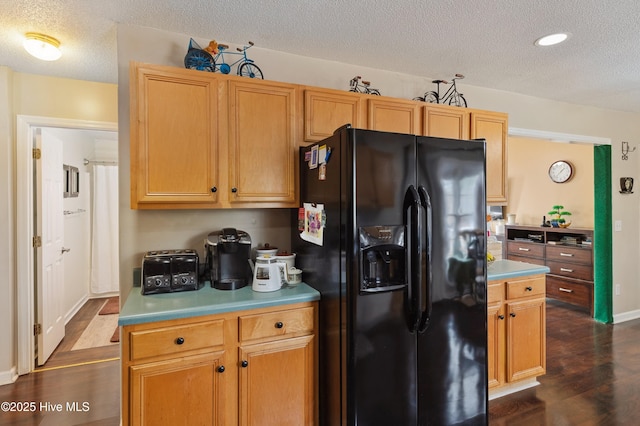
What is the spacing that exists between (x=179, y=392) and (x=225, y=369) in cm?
22

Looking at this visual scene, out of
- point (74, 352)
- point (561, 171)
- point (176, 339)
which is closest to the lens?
point (176, 339)

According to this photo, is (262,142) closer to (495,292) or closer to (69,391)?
(495,292)

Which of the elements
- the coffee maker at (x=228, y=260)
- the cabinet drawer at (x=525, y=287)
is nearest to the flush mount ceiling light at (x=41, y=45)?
the coffee maker at (x=228, y=260)

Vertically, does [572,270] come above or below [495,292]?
below

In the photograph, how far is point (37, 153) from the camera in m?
2.88

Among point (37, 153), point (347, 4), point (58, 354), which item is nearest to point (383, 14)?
point (347, 4)

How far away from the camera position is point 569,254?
4.44 metres

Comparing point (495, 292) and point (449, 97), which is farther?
point (449, 97)

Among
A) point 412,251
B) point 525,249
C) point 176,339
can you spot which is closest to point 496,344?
point 412,251

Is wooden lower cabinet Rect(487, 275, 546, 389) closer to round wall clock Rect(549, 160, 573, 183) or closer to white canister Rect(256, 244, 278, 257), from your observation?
white canister Rect(256, 244, 278, 257)

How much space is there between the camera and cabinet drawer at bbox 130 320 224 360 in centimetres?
157

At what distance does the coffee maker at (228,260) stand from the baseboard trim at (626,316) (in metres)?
4.38

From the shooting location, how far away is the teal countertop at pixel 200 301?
1601 mm

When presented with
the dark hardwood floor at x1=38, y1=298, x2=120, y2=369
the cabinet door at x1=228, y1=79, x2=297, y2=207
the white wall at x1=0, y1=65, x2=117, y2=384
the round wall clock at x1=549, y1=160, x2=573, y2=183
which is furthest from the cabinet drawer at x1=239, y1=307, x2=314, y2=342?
the round wall clock at x1=549, y1=160, x2=573, y2=183
